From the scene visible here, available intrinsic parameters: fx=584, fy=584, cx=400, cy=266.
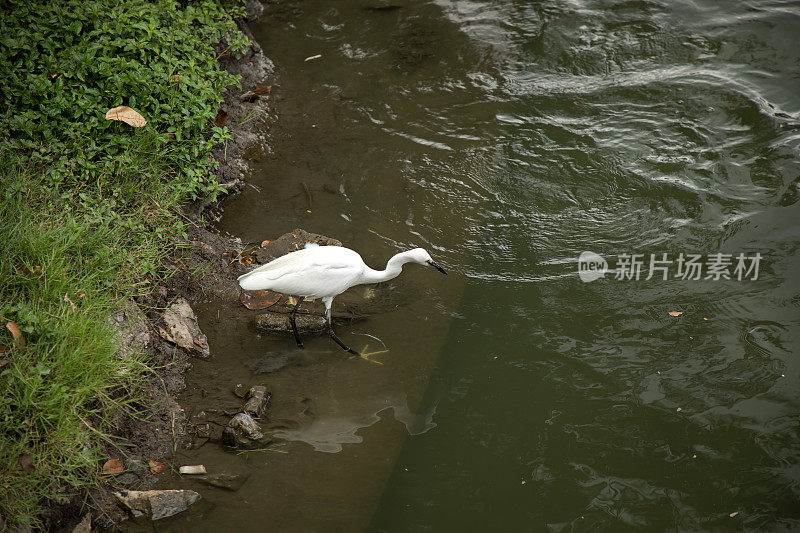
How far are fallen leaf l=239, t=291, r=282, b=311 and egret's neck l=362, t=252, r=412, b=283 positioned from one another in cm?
92

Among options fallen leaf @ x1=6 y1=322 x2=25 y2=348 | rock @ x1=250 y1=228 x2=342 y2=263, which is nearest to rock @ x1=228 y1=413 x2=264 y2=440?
fallen leaf @ x1=6 y1=322 x2=25 y2=348

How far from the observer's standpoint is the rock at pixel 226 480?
3898 mm

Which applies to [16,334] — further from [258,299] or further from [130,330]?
[258,299]

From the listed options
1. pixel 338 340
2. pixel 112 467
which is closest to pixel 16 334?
pixel 112 467

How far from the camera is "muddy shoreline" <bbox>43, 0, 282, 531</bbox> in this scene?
369 cm

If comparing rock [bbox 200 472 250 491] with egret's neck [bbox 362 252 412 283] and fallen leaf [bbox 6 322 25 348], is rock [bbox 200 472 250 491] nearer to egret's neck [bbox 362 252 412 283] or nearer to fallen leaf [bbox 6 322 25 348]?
fallen leaf [bbox 6 322 25 348]

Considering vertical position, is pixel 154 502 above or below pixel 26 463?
below

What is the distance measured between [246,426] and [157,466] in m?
0.63

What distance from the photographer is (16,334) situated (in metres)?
3.73

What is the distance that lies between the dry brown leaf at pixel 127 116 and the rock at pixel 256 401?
268 cm

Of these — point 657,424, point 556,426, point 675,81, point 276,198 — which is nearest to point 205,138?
point 276,198

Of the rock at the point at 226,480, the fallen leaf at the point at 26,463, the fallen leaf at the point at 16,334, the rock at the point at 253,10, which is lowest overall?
the rock at the point at 226,480

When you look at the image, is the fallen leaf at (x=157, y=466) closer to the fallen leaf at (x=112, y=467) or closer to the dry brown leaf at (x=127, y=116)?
the fallen leaf at (x=112, y=467)

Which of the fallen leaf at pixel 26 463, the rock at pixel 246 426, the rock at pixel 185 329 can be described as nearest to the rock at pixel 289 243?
Answer: the rock at pixel 185 329
